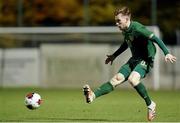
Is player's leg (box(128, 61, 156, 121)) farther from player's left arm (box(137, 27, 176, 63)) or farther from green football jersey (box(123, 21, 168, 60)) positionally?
player's left arm (box(137, 27, 176, 63))

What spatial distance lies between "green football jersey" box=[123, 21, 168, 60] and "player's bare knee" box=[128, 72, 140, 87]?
449mm

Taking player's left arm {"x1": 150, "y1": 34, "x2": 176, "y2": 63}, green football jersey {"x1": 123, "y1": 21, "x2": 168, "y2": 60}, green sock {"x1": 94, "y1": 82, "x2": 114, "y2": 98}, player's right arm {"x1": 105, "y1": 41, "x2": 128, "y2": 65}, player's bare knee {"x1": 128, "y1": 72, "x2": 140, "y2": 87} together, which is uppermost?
player's right arm {"x1": 105, "y1": 41, "x2": 128, "y2": 65}

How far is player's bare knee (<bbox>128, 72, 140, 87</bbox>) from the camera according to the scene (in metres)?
11.8

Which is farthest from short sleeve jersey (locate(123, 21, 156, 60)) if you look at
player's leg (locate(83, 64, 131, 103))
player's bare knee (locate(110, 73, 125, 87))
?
player's bare knee (locate(110, 73, 125, 87))

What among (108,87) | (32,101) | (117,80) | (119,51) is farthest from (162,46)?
(32,101)

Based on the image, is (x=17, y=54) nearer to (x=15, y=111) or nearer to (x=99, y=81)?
(x=99, y=81)

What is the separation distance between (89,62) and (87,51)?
21.7 inches

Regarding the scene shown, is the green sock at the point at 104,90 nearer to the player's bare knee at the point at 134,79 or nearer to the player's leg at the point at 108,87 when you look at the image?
the player's leg at the point at 108,87

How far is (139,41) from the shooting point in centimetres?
1214

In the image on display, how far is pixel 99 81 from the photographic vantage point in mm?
28938

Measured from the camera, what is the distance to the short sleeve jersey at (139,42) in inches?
471

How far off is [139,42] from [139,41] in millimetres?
19

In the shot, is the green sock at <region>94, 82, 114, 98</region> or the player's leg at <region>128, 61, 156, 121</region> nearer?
the player's leg at <region>128, 61, 156, 121</region>

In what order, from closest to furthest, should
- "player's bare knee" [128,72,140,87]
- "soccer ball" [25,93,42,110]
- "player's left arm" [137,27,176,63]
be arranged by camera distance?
"player's left arm" [137,27,176,63]
"player's bare knee" [128,72,140,87]
"soccer ball" [25,93,42,110]
